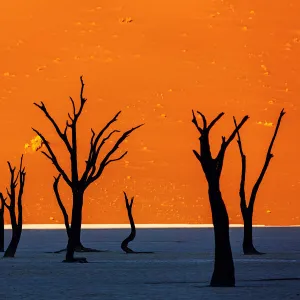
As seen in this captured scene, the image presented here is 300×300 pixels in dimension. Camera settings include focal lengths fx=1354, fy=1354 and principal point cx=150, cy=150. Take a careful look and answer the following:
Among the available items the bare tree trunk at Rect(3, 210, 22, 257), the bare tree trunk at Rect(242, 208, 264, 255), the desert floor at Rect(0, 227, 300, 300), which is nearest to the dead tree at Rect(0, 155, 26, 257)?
the bare tree trunk at Rect(3, 210, 22, 257)

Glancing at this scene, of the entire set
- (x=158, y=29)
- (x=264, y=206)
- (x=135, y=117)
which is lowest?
(x=264, y=206)

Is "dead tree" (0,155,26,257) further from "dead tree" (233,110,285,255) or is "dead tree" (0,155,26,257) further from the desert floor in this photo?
"dead tree" (233,110,285,255)

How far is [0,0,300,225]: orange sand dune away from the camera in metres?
97.6

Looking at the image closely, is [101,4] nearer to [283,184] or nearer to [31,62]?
[31,62]

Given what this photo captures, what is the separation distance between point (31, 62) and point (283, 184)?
931 inches

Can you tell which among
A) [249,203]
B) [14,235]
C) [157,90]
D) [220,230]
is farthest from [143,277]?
[157,90]

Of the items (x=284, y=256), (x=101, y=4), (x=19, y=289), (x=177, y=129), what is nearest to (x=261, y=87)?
(x=177, y=129)

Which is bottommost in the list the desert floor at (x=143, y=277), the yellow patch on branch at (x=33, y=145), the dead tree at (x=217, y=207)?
the desert floor at (x=143, y=277)

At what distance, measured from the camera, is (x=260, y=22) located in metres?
114

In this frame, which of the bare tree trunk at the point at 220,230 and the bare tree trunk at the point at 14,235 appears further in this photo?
the bare tree trunk at the point at 14,235

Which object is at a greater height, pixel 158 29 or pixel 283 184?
pixel 158 29

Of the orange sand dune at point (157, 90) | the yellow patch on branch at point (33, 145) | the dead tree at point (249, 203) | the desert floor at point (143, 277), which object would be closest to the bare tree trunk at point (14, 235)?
the desert floor at point (143, 277)

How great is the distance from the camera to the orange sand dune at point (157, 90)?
97.6 metres

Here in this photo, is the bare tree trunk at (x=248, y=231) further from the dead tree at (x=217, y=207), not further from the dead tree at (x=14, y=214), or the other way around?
the dead tree at (x=217, y=207)
